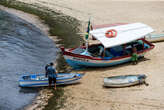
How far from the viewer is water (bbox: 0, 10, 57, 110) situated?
57.6ft

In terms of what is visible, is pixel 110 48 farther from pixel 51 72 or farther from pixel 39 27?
pixel 39 27

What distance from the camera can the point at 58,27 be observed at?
33250mm

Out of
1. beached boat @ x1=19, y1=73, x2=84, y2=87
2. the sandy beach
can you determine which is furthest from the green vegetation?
the sandy beach

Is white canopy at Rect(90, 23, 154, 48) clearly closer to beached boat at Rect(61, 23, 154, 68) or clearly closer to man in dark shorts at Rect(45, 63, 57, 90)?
beached boat at Rect(61, 23, 154, 68)

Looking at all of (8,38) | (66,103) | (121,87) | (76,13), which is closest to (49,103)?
(66,103)

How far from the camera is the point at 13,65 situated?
73.0ft

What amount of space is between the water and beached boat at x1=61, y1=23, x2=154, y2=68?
341 centimetres

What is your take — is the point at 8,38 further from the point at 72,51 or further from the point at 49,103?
the point at 49,103

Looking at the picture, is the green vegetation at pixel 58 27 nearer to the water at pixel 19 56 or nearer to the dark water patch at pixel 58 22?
the dark water patch at pixel 58 22

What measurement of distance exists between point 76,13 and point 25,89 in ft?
69.9

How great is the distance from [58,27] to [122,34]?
1384 centimetres

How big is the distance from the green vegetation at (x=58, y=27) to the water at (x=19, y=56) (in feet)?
4.81

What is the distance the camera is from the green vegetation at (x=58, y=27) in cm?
1694

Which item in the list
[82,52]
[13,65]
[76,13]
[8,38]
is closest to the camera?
[82,52]
